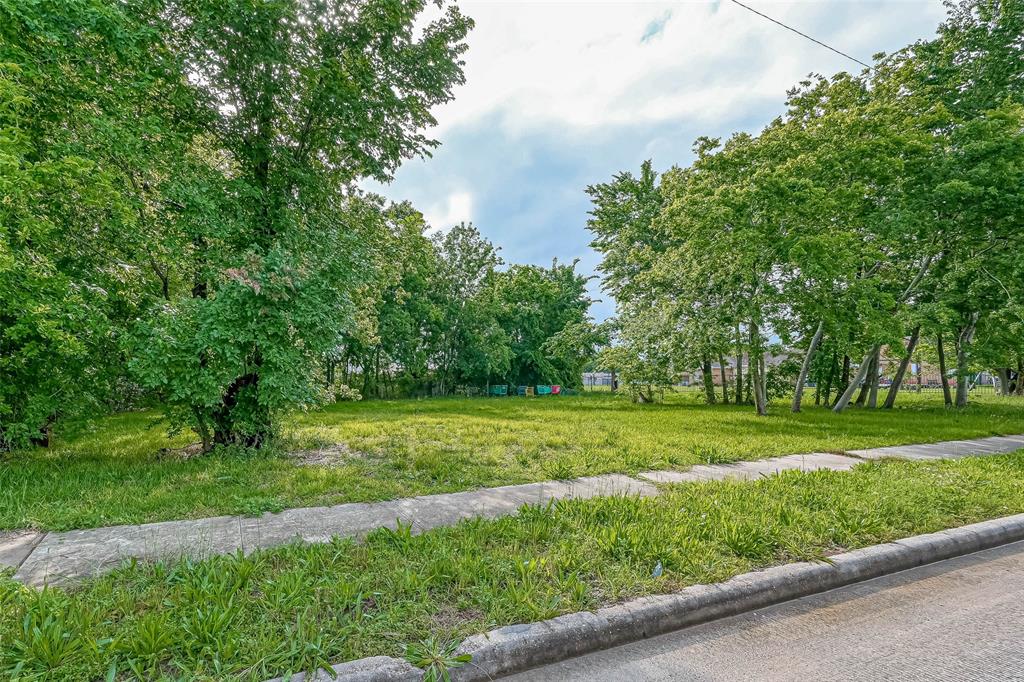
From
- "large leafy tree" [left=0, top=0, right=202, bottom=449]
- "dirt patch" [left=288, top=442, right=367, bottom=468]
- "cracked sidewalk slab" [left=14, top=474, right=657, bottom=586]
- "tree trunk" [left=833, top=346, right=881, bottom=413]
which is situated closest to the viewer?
"cracked sidewalk slab" [left=14, top=474, right=657, bottom=586]

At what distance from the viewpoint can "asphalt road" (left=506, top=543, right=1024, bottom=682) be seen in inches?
77.3

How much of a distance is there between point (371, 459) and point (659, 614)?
431cm

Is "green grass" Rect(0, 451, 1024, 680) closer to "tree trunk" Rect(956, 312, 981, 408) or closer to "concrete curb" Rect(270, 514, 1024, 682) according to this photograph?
"concrete curb" Rect(270, 514, 1024, 682)

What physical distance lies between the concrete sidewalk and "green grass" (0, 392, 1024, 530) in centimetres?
20

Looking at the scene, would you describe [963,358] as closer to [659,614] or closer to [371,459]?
[659,614]

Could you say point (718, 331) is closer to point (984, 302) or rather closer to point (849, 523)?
point (984, 302)

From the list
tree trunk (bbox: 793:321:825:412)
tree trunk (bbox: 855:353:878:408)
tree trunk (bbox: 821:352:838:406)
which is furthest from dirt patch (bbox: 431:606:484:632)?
tree trunk (bbox: 821:352:838:406)

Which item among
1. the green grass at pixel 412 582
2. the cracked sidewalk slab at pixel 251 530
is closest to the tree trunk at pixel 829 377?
the green grass at pixel 412 582

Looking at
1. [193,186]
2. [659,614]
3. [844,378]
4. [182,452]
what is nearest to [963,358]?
[844,378]

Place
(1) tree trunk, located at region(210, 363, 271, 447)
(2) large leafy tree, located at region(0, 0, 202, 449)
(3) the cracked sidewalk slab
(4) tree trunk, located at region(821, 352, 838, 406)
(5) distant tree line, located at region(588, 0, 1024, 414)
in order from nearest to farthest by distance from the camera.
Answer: (3) the cracked sidewalk slab → (2) large leafy tree, located at region(0, 0, 202, 449) → (1) tree trunk, located at region(210, 363, 271, 447) → (5) distant tree line, located at region(588, 0, 1024, 414) → (4) tree trunk, located at region(821, 352, 838, 406)

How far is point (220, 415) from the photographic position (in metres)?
5.84

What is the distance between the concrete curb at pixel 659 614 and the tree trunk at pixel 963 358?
42.2 ft

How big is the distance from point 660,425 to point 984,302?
9360 millimetres

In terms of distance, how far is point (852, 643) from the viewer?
7.17 feet
